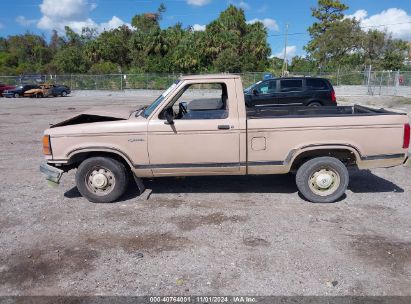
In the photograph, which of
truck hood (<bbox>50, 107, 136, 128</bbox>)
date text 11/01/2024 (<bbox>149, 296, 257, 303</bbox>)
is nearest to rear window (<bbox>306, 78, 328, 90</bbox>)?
truck hood (<bbox>50, 107, 136, 128</bbox>)

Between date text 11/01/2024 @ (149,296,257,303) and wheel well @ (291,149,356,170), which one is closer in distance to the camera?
date text 11/01/2024 @ (149,296,257,303)

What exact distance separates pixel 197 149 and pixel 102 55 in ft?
185

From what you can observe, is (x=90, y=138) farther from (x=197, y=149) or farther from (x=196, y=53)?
(x=196, y=53)

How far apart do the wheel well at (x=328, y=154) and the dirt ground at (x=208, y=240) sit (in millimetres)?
554

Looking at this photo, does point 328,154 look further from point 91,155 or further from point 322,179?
point 91,155

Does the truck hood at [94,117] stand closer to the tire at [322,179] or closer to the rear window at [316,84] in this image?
the tire at [322,179]

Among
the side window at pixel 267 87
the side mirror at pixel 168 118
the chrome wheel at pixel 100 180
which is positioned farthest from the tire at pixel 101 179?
the side window at pixel 267 87

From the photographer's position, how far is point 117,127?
551cm

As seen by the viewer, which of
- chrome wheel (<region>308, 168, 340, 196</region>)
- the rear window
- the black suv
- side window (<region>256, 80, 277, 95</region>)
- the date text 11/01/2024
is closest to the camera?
the date text 11/01/2024

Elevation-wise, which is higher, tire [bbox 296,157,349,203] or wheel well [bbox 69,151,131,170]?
wheel well [bbox 69,151,131,170]

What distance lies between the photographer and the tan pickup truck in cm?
547

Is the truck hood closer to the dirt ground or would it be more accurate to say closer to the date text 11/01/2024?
the dirt ground

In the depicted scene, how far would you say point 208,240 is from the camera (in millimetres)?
4617

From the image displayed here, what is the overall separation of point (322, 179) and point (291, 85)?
388 inches
